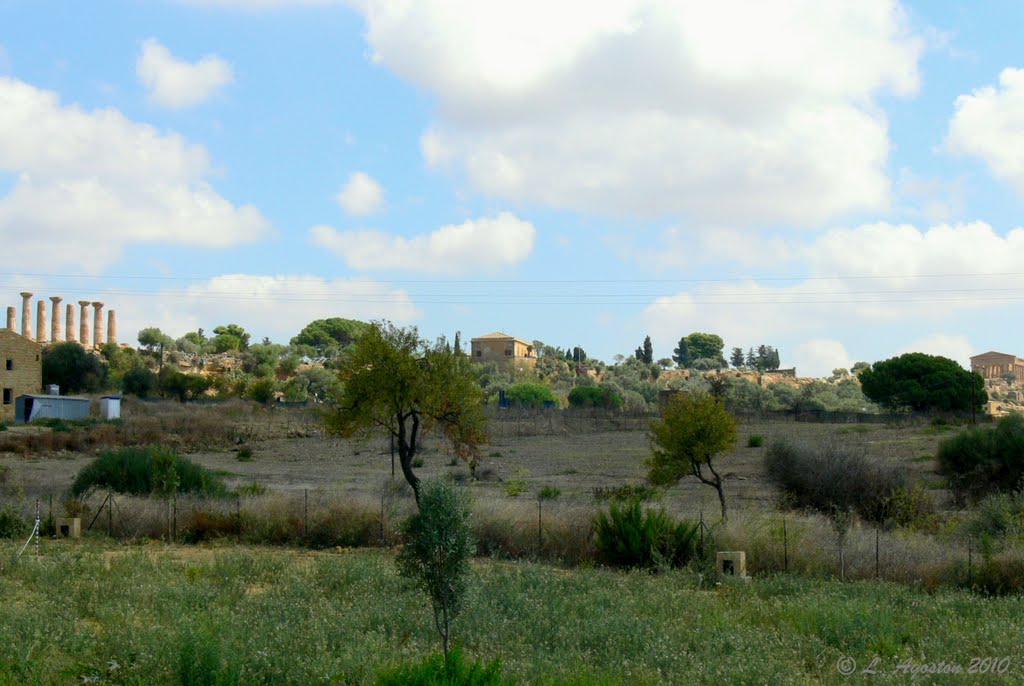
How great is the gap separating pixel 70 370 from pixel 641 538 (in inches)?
2930

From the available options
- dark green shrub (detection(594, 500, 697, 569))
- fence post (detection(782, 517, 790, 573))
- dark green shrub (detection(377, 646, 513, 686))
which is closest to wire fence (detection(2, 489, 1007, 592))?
fence post (detection(782, 517, 790, 573))

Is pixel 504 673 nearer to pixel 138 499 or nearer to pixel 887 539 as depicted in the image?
pixel 887 539

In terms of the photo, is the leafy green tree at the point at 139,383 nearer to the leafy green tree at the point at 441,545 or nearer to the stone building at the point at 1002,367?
the leafy green tree at the point at 441,545

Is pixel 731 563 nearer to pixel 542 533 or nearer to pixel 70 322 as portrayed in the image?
pixel 542 533

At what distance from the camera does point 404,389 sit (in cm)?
2608

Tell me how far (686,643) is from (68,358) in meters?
81.1

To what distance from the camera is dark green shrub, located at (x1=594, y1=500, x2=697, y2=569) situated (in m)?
20.2

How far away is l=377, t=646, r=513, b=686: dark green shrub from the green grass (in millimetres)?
724

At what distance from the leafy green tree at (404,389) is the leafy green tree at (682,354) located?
15516cm

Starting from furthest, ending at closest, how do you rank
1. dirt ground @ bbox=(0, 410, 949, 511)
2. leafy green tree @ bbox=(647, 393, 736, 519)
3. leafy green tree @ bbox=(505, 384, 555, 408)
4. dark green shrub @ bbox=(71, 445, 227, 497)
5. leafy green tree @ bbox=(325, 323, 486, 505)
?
leafy green tree @ bbox=(505, 384, 555, 408)
dirt ground @ bbox=(0, 410, 949, 511)
dark green shrub @ bbox=(71, 445, 227, 497)
leafy green tree @ bbox=(647, 393, 736, 519)
leafy green tree @ bbox=(325, 323, 486, 505)

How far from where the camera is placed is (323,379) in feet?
356

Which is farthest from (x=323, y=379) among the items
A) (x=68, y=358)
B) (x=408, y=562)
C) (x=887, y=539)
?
(x=408, y=562)

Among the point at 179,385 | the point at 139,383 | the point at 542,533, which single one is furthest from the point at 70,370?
the point at 542,533

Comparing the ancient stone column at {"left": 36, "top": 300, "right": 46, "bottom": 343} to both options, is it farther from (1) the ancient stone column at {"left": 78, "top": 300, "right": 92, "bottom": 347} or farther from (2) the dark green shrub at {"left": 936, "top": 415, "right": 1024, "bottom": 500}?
(2) the dark green shrub at {"left": 936, "top": 415, "right": 1024, "bottom": 500}
